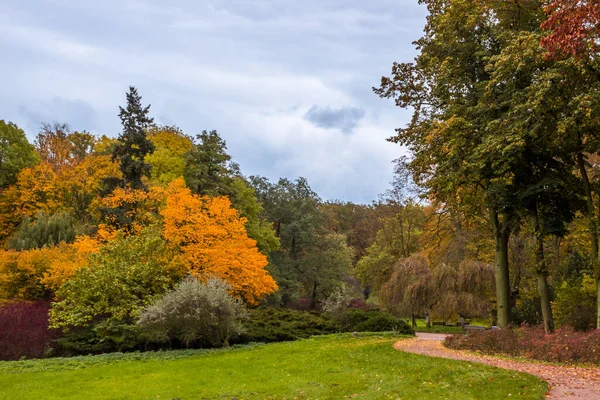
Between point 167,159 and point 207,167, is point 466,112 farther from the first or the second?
point 167,159

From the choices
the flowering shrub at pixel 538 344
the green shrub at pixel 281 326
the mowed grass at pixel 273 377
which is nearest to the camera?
the mowed grass at pixel 273 377

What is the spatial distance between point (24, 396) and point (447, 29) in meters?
18.1

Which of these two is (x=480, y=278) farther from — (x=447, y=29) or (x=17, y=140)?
(x=17, y=140)

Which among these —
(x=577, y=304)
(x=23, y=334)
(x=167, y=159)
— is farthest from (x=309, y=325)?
(x=167, y=159)

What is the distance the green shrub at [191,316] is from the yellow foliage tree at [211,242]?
3.58 m

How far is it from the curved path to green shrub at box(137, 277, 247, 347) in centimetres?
670

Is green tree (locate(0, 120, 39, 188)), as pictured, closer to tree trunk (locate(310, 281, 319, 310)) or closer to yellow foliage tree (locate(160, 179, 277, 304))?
yellow foliage tree (locate(160, 179, 277, 304))

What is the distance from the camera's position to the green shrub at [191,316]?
16.6m

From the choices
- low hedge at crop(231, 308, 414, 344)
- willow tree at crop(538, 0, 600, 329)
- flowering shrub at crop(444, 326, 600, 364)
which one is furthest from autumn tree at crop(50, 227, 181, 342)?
willow tree at crop(538, 0, 600, 329)

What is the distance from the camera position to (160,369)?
44.7 ft

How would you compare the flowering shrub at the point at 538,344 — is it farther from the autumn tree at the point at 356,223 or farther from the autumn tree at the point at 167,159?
the autumn tree at the point at 356,223

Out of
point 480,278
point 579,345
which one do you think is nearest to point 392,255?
point 480,278

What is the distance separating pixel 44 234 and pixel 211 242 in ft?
34.4

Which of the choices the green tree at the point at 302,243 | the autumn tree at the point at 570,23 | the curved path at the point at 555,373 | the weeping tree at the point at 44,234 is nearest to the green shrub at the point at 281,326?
the curved path at the point at 555,373
